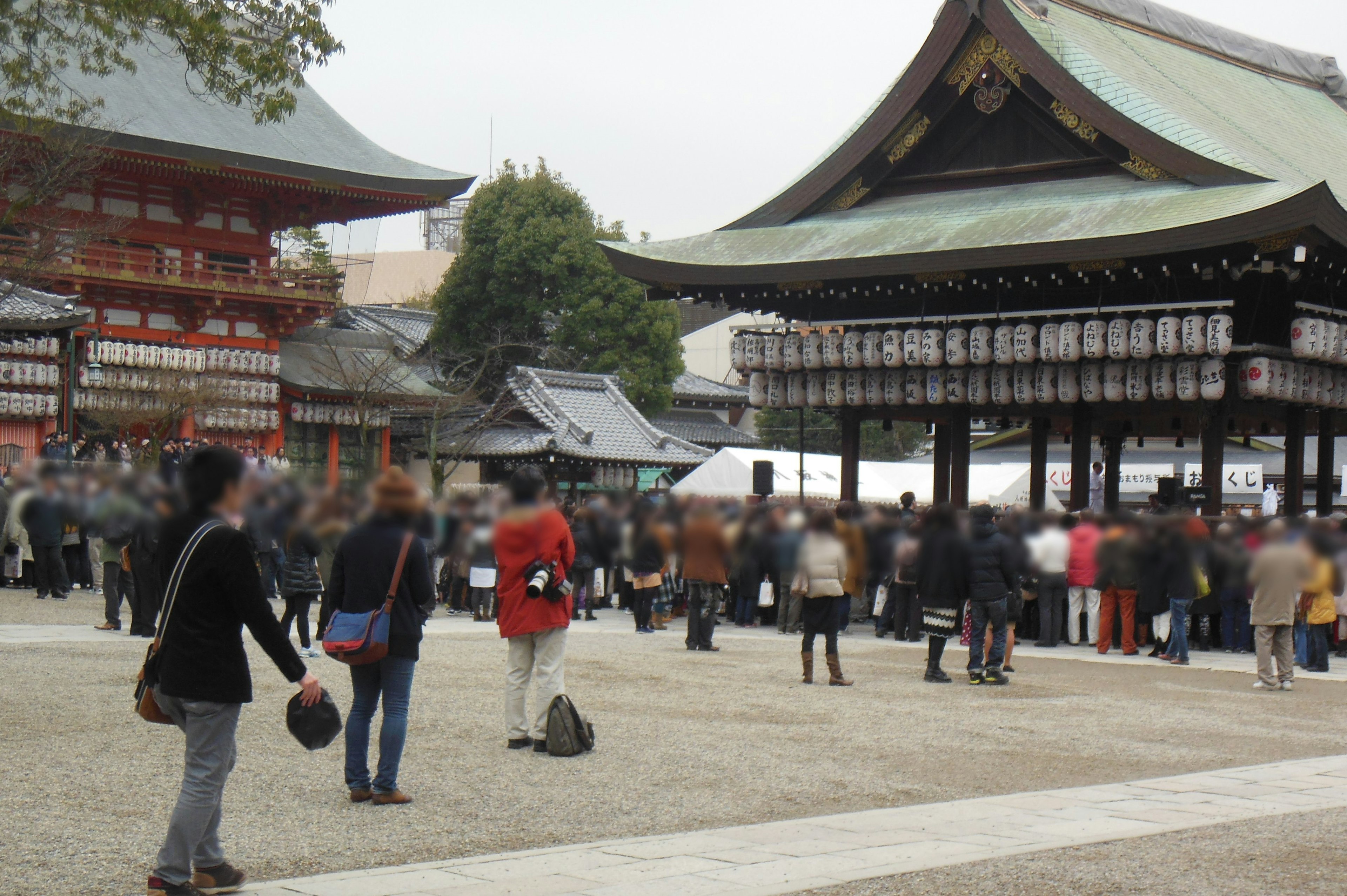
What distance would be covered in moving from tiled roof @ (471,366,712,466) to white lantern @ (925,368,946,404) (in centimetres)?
1052

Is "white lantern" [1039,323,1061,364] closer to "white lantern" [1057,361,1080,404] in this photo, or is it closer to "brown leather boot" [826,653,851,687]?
"white lantern" [1057,361,1080,404]

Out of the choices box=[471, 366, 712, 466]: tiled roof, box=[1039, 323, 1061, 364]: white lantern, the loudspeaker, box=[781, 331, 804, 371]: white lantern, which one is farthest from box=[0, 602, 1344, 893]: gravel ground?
box=[471, 366, 712, 466]: tiled roof

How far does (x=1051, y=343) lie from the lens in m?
17.6

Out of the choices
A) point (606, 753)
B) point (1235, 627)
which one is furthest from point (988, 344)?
point (606, 753)

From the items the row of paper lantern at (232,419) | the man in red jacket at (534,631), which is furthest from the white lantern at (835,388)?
the man in red jacket at (534,631)

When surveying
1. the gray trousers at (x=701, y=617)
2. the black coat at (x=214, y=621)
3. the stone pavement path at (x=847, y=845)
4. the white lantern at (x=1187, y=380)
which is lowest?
the stone pavement path at (x=847, y=845)

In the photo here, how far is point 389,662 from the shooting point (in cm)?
722

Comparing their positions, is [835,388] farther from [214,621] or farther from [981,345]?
[214,621]

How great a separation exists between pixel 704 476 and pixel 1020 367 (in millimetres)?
Answer: 5976

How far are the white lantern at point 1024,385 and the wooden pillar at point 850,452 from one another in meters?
2.84

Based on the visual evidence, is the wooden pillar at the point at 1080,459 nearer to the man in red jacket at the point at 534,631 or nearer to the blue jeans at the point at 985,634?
the blue jeans at the point at 985,634

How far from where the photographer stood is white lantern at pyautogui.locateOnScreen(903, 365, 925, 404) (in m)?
19.2

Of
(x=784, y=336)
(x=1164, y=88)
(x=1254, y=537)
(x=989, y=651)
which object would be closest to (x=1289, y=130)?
(x=1164, y=88)

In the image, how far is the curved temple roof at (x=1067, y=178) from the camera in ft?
55.8
